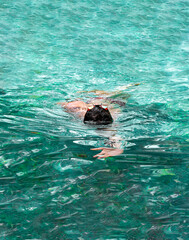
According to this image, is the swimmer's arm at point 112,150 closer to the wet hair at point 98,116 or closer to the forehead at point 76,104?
the wet hair at point 98,116

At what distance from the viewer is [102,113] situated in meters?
5.84

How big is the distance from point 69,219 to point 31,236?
397 millimetres

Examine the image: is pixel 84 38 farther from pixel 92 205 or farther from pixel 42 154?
pixel 92 205

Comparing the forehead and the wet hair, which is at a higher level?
the wet hair

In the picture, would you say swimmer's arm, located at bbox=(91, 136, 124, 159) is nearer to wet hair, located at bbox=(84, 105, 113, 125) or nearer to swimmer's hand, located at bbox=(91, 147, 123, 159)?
swimmer's hand, located at bbox=(91, 147, 123, 159)

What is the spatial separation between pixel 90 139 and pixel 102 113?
859 mm

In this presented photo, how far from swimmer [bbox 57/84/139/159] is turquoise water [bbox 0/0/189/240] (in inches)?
6.1

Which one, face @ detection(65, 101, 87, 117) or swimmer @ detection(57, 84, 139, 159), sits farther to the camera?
face @ detection(65, 101, 87, 117)

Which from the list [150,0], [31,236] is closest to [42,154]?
[31,236]

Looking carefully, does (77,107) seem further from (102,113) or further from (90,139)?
(90,139)

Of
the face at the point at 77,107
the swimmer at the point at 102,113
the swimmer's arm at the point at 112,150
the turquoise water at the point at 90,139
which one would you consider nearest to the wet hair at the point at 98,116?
the swimmer at the point at 102,113

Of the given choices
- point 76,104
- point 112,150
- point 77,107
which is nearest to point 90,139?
point 112,150

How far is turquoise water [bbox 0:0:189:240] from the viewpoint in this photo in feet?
10.7

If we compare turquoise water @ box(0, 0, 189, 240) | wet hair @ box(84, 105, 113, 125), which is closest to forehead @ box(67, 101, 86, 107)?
turquoise water @ box(0, 0, 189, 240)
